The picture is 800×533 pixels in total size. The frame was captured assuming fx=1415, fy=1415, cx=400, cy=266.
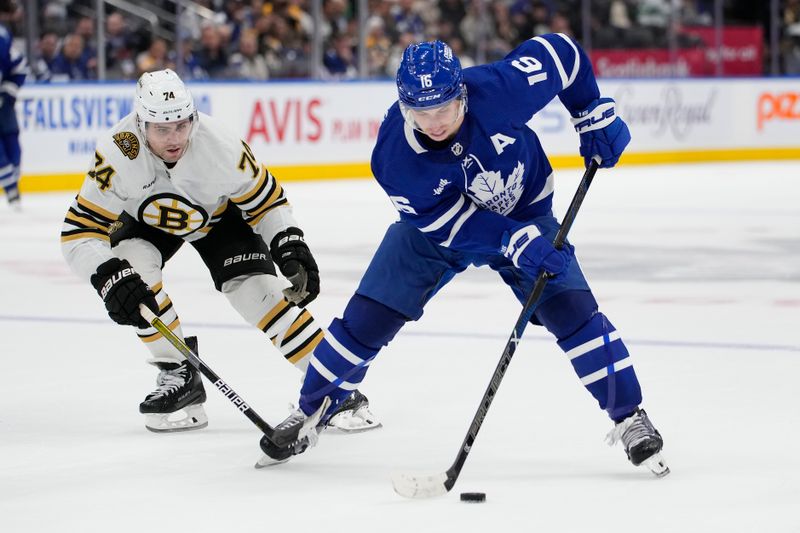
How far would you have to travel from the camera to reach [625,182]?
1160 centimetres

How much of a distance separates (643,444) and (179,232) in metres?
1.32

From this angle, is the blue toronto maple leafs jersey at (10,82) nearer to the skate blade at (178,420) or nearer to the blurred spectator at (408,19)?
the blurred spectator at (408,19)

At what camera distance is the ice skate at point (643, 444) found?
302 centimetres

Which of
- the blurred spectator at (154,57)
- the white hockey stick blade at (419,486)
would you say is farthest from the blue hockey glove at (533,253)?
the blurred spectator at (154,57)

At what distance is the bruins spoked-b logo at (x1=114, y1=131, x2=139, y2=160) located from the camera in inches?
135

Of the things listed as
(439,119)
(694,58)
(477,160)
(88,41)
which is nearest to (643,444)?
(477,160)

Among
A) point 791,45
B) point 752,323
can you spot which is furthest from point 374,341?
point 791,45

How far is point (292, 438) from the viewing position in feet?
10.5

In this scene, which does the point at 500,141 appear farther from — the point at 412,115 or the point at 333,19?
the point at 333,19

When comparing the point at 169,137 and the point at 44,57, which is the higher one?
the point at 169,137

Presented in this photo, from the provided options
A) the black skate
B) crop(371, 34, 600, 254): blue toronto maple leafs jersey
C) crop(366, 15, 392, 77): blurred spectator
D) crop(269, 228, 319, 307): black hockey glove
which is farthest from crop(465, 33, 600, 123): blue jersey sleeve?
crop(366, 15, 392, 77): blurred spectator

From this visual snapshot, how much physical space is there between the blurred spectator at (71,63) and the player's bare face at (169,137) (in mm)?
7319

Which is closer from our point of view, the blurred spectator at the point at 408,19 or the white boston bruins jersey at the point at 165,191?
the white boston bruins jersey at the point at 165,191

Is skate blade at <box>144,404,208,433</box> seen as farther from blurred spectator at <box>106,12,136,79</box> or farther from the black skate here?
blurred spectator at <box>106,12,136,79</box>
